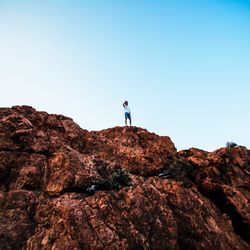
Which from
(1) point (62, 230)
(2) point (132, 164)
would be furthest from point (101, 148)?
(1) point (62, 230)

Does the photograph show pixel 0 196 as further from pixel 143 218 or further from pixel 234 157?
pixel 234 157

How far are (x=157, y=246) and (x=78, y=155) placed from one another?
364 inches

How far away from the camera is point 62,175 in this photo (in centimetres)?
2253

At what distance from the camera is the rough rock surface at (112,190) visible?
19.2 m

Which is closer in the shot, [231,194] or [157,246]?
[157,246]

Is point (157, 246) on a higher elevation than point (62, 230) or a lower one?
lower

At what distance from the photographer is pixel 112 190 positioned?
74.3 feet

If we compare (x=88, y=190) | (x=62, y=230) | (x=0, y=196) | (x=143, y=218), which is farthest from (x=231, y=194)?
(x=0, y=196)

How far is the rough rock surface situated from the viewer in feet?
63.1

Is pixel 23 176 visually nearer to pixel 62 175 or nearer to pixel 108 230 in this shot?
pixel 62 175

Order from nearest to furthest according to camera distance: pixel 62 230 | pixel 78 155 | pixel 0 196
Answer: pixel 62 230 < pixel 0 196 < pixel 78 155

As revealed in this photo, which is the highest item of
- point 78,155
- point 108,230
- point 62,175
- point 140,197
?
Answer: point 78,155

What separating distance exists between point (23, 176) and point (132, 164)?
10.3 metres

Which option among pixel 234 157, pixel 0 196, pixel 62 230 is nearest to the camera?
pixel 62 230
